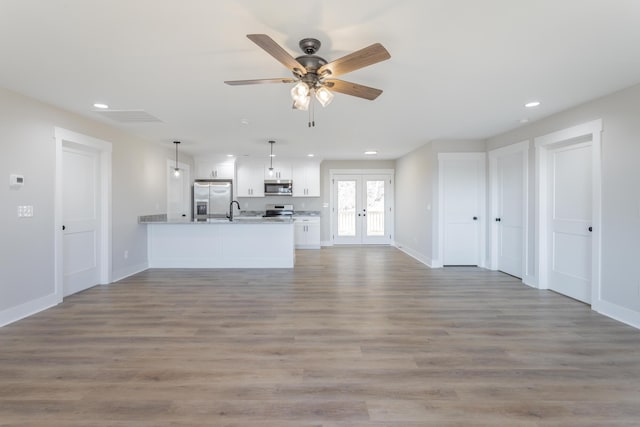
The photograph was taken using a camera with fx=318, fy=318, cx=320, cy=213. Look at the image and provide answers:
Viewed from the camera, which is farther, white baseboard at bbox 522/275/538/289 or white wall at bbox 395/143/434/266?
white wall at bbox 395/143/434/266

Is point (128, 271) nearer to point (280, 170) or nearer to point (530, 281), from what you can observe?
point (280, 170)

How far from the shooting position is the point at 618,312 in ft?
11.0

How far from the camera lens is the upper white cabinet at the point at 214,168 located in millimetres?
7969

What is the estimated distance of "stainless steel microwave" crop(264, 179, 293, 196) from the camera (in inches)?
336

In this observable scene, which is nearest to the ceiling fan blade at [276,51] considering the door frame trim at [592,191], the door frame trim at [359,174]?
the door frame trim at [592,191]

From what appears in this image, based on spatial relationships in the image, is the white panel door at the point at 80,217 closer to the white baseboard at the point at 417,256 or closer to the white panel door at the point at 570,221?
the white baseboard at the point at 417,256

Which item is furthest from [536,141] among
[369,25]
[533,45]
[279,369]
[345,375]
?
[279,369]

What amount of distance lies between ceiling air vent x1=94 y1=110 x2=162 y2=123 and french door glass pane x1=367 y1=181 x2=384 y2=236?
5885 mm

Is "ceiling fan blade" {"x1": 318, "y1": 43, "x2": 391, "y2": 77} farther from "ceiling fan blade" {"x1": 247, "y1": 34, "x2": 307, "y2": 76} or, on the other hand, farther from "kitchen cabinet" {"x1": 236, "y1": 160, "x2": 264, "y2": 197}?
"kitchen cabinet" {"x1": 236, "y1": 160, "x2": 264, "y2": 197}

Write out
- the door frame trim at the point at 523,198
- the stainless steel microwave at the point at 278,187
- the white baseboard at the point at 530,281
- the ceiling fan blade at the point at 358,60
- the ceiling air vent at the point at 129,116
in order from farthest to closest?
the stainless steel microwave at the point at 278,187 < the door frame trim at the point at 523,198 < the white baseboard at the point at 530,281 < the ceiling air vent at the point at 129,116 < the ceiling fan blade at the point at 358,60

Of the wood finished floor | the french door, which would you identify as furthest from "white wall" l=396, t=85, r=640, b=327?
the french door

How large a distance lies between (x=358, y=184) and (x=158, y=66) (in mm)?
6740

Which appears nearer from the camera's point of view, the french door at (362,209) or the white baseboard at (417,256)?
the white baseboard at (417,256)

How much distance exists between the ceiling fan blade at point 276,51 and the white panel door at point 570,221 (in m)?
3.80
